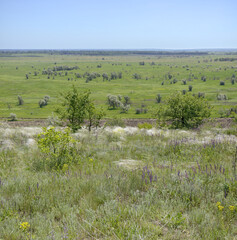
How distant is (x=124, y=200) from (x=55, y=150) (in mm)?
3423

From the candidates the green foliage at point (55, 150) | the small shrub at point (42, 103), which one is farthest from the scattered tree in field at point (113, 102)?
the green foliage at point (55, 150)

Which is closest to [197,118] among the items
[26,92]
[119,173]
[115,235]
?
[119,173]

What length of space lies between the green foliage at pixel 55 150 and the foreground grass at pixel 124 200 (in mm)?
253

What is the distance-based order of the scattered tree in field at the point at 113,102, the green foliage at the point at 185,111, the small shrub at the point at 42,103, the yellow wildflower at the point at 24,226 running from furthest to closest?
the small shrub at the point at 42,103
the scattered tree in field at the point at 113,102
the green foliage at the point at 185,111
the yellow wildflower at the point at 24,226

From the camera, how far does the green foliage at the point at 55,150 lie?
20.8 ft

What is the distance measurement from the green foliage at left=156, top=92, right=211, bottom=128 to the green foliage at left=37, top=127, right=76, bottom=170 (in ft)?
80.7

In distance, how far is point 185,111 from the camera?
30.3 m

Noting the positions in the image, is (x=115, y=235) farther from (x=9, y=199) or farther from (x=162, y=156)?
(x=162, y=156)

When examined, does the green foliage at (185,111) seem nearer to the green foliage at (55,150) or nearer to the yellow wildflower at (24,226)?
the green foliage at (55,150)

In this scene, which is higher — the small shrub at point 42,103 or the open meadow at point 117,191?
the open meadow at point 117,191

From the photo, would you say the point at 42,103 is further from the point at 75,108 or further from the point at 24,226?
the point at 24,226

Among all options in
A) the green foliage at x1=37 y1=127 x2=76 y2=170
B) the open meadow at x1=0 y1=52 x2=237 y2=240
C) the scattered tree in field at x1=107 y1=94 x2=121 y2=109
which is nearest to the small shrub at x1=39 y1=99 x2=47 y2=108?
the scattered tree in field at x1=107 y1=94 x2=121 y2=109

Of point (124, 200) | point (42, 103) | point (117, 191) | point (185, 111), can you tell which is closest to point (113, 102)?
point (42, 103)

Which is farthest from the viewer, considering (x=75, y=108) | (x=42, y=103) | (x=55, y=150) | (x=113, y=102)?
(x=42, y=103)
